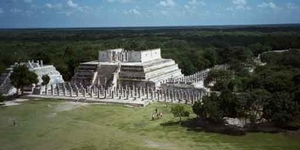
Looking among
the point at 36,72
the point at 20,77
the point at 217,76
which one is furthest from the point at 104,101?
the point at 217,76

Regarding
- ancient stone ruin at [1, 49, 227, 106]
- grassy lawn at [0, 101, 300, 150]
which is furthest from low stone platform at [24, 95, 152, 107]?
grassy lawn at [0, 101, 300, 150]

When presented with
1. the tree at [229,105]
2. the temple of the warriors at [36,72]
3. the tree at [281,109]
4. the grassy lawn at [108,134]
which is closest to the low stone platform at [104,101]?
the grassy lawn at [108,134]

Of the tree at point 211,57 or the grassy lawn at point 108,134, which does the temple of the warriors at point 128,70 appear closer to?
the grassy lawn at point 108,134

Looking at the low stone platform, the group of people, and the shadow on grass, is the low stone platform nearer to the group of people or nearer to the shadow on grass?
the group of people

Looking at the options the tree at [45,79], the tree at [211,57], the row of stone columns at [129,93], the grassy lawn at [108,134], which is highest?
the tree at [211,57]

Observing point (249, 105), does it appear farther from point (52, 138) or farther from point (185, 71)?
point (185, 71)

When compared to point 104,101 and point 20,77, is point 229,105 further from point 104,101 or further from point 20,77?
point 20,77
